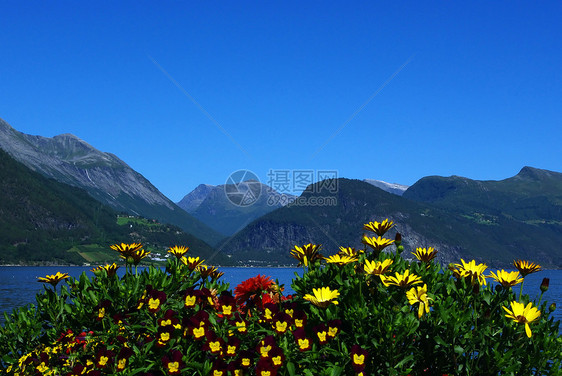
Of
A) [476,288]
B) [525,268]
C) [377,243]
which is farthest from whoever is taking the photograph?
[377,243]

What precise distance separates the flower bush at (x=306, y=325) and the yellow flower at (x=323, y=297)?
2 cm

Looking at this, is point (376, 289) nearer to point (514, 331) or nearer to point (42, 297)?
point (514, 331)

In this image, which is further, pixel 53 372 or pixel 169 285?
pixel 169 285

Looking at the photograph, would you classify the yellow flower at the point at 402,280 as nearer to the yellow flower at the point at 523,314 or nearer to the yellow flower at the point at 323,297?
the yellow flower at the point at 323,297

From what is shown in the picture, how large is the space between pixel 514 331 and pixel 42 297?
24.3ft

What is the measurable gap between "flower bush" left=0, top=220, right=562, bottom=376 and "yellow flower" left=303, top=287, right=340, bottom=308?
0.02 m

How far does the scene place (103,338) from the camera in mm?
7379

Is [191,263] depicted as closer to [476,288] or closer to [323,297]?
[323,297]

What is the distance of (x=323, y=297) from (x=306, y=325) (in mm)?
587

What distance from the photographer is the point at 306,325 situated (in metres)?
7.10

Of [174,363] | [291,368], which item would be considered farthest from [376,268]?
[174,363]

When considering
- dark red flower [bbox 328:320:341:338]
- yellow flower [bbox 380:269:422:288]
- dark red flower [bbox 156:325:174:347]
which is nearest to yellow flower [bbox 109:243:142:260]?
dark red flower [bbox 156:325:174:347]

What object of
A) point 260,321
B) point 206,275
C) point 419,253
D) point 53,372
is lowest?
point 53,372

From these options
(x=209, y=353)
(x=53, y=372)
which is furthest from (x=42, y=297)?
(x=209, y=353)
